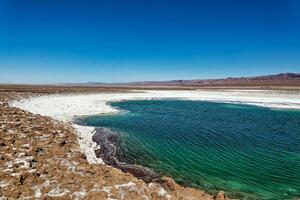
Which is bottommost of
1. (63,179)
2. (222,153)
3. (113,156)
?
(222,153)

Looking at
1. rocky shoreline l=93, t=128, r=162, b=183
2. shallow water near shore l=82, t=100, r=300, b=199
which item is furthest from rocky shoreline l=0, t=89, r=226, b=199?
shallow water near shore l=82, t=100, r=300, b=199

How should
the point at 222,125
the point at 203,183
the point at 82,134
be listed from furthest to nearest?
the point at 222,125
the point at 82,134
the point at 203,183

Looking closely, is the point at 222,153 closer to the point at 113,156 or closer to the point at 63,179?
the point at 113,156

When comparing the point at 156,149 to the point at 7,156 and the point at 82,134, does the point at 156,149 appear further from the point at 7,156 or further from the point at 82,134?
the point at 7,156

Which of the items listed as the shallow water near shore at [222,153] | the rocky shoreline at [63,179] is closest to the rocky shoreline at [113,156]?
the shallow water near shore at [222,153]

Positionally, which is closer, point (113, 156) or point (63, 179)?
point (63, 179)

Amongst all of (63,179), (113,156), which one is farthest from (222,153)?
(63,179)

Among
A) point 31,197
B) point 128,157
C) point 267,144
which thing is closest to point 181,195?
point 31,197

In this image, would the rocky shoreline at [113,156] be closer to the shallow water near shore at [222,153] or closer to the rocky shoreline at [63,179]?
the shallow water near shore at [222,153]
